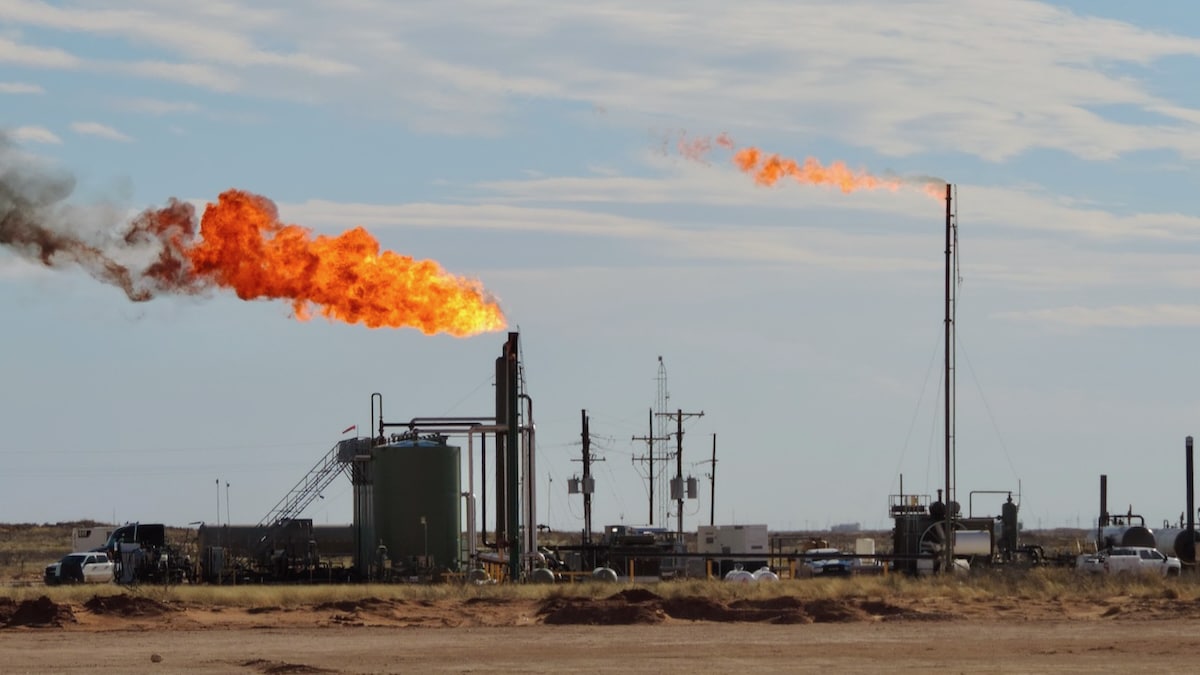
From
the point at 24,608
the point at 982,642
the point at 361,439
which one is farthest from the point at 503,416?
the point at 982,642

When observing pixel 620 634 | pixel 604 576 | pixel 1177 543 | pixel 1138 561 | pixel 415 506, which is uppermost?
pixel 415 506

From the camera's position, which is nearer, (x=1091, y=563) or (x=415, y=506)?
(x=415, y=506)

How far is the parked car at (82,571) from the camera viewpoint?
6662cm

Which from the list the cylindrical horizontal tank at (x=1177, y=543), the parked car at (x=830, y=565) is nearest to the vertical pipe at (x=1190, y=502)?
the cylindrical horizontal tank at (x=1177, y=543)

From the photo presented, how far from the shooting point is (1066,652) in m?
34.0

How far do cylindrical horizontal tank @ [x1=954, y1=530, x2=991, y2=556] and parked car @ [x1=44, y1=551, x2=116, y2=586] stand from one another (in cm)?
3394

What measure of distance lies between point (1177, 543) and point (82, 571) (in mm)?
49071

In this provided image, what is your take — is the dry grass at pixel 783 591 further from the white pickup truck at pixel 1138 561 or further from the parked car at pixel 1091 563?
the white pickup truck at pixel 1138 561

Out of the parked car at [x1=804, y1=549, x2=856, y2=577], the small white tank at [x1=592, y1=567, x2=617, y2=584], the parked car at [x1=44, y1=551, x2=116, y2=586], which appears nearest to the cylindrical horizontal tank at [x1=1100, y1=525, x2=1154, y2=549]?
the parked car at [x1=804, y1=549, x2=856, y2=577]

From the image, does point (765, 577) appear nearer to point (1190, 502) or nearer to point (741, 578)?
point (741, 578)

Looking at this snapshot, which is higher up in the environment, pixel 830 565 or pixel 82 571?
pixel 830 565

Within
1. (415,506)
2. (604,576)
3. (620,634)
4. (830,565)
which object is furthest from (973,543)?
(620,634)

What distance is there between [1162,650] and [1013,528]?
5053cm

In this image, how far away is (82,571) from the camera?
6694cm
